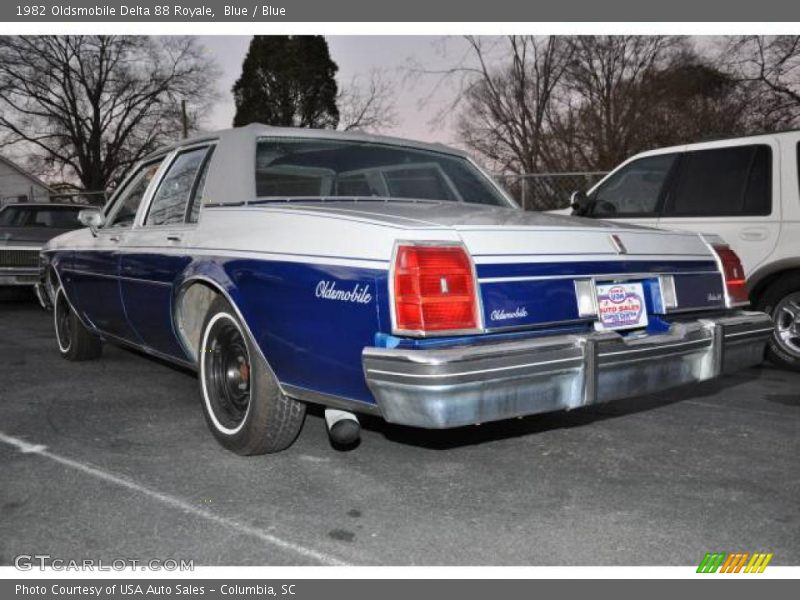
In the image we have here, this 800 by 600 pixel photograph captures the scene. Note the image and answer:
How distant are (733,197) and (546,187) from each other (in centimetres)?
856

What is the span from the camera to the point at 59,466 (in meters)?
3.54

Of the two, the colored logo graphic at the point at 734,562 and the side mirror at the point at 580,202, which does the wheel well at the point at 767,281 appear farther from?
the colored logo graphic at the point at 734,562

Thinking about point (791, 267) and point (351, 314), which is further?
point (791, 267)

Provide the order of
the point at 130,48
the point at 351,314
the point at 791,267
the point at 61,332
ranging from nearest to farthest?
1. the point at 351,314
2. the point at 791,267
3. the point at 61,332
4. the point at 130,48

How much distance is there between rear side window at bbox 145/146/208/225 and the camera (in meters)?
4.20

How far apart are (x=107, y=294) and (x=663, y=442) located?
3.45 metres

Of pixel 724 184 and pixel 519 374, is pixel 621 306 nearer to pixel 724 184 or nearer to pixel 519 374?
pixel 519 374

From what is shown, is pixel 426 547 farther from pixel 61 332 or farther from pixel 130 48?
pixel 130 48

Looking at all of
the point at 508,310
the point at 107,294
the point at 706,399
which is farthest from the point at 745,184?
the point at 107,294

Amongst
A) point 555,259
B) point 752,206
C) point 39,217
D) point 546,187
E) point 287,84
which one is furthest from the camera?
point 287,84

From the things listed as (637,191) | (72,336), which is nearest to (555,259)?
(637,191)

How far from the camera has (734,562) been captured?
2551 millimetres

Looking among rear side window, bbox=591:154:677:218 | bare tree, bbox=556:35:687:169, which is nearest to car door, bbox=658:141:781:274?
rear side window, bbox=591:154:677:218

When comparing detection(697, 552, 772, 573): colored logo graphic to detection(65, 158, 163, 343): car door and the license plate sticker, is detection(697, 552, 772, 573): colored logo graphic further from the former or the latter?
detection(65, 158, 163, 343): car door
